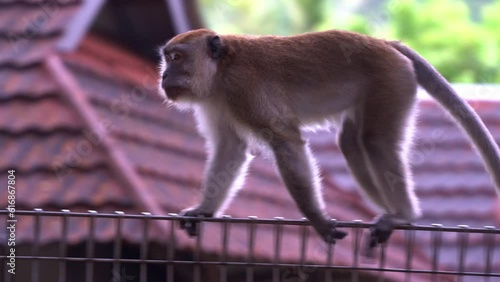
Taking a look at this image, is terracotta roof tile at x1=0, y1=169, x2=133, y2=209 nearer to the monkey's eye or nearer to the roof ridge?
the roof ridge

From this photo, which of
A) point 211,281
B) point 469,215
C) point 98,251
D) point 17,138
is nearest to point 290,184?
point 211,281

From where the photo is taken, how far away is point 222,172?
11.0ft

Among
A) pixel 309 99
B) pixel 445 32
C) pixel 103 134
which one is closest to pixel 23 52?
pixel 103 134

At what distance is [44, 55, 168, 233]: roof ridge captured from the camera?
454 centimetres

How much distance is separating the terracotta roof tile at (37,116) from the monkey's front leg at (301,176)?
2129 mm

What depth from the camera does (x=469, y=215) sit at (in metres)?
6.71

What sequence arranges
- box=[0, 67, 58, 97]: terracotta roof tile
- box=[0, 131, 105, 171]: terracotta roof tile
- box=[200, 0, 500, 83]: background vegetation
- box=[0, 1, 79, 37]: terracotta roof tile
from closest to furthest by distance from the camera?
box=[0, 131, 105, 171]: terracotta roof tile
box=[0, 67, 58, 97]: terracotta roof tile
box=[0, 1, 79, 37]: terracotta roof tile
box=[200, 0, 500, 83]: background vegetation

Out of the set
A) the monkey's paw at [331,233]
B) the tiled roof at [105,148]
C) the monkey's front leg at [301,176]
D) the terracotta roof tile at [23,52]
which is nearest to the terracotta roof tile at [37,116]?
the tiled roof at [105,148]

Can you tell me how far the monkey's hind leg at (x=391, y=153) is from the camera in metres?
3.18

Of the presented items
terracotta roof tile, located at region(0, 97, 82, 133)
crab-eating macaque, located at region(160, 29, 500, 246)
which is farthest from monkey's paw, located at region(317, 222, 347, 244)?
terracotta roof tile, located at region(0, 97, 82, 133)

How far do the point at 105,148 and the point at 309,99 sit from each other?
1824 millimetres

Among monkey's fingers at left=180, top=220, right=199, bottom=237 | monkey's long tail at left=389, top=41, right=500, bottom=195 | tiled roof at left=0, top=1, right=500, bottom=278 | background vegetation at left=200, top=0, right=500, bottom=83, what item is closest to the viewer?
monkey's fingers at left=180, top=220, right=199, bottom=237

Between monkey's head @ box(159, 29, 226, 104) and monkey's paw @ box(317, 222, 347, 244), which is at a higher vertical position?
monkey's head @ box(159, 29, 226, 104)

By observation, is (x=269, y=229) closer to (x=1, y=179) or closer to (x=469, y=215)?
(x=1, y=179)
